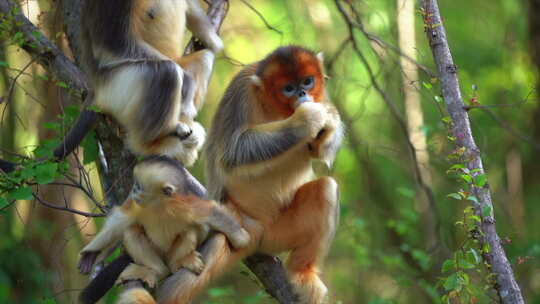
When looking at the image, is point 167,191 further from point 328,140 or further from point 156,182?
point 328,140

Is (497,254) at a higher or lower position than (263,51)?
higher

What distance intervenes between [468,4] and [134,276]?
26.0ft

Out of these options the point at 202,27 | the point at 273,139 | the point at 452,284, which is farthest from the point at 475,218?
the point at 202,27

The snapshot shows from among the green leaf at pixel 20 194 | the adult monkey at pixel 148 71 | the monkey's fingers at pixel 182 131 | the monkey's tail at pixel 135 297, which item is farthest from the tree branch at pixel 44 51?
the monkey's tail at pixel 135 297

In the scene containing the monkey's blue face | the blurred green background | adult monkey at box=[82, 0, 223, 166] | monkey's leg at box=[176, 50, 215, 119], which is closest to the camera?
the monkey's blue face

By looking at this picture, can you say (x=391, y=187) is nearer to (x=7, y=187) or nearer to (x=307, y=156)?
(x=307, y=156)

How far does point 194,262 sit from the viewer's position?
363 centimetres

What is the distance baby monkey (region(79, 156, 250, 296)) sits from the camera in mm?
3727

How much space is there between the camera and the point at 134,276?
143 inches

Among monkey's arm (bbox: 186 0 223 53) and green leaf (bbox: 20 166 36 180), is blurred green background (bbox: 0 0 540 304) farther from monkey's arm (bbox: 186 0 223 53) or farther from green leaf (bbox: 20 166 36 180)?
green leaf (bbox: 20 166 36 180)

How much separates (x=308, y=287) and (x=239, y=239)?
1.79 feet

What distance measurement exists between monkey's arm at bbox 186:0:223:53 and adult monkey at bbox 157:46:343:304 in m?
0.95

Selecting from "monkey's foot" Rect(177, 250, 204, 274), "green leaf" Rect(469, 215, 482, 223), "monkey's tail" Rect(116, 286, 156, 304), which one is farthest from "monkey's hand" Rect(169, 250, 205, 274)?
"green leaf" Rect(469, 215, 482, 223)

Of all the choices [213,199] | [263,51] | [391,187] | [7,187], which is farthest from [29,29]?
[391,187]
